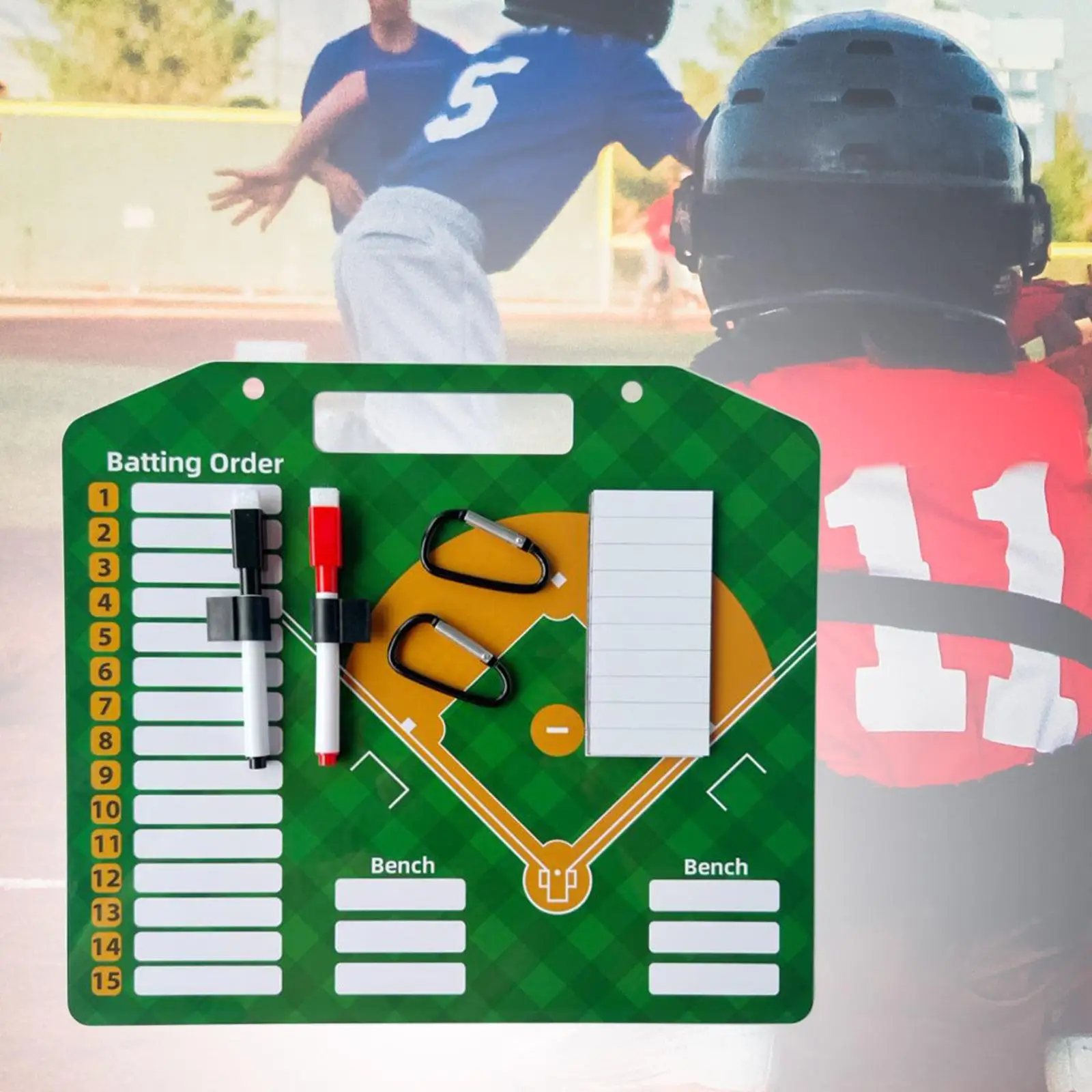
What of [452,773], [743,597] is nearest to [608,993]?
[452,773]

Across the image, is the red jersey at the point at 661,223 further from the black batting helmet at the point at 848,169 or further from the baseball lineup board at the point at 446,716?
the baseball lineup board at the point at 446,716

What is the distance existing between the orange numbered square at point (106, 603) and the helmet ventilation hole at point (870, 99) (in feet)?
2.31

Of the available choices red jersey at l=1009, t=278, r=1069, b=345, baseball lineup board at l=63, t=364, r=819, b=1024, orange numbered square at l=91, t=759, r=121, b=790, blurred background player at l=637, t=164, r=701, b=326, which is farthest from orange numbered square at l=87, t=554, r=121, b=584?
red jersey at l=1009, t=278, r=1069, b=345

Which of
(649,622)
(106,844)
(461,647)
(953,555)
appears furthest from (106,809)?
(953,555)

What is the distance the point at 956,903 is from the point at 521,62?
819mm

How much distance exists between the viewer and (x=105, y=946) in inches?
27.2

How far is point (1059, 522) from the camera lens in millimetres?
900

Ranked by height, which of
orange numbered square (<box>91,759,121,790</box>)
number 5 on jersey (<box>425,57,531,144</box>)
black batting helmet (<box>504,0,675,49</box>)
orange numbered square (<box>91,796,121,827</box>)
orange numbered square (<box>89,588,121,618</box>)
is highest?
black batting helmet (<box>504,0,675,49</box>)

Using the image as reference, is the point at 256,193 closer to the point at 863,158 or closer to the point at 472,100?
the point at 472,100

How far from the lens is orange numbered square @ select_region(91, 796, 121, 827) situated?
68cm

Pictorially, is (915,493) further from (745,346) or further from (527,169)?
(527,169)

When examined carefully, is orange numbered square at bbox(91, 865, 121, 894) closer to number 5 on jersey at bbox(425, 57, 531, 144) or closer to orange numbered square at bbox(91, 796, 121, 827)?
orange numbered square at bbox(91, 796, 121, 827)

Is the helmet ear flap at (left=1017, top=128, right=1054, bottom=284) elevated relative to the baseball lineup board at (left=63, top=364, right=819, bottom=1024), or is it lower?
elevated

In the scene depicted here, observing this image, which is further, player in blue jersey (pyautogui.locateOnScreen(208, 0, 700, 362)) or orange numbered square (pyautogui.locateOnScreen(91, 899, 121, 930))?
player in blue jersey (pyautogui.locateOnScreen(208, 0, 700, 362))
